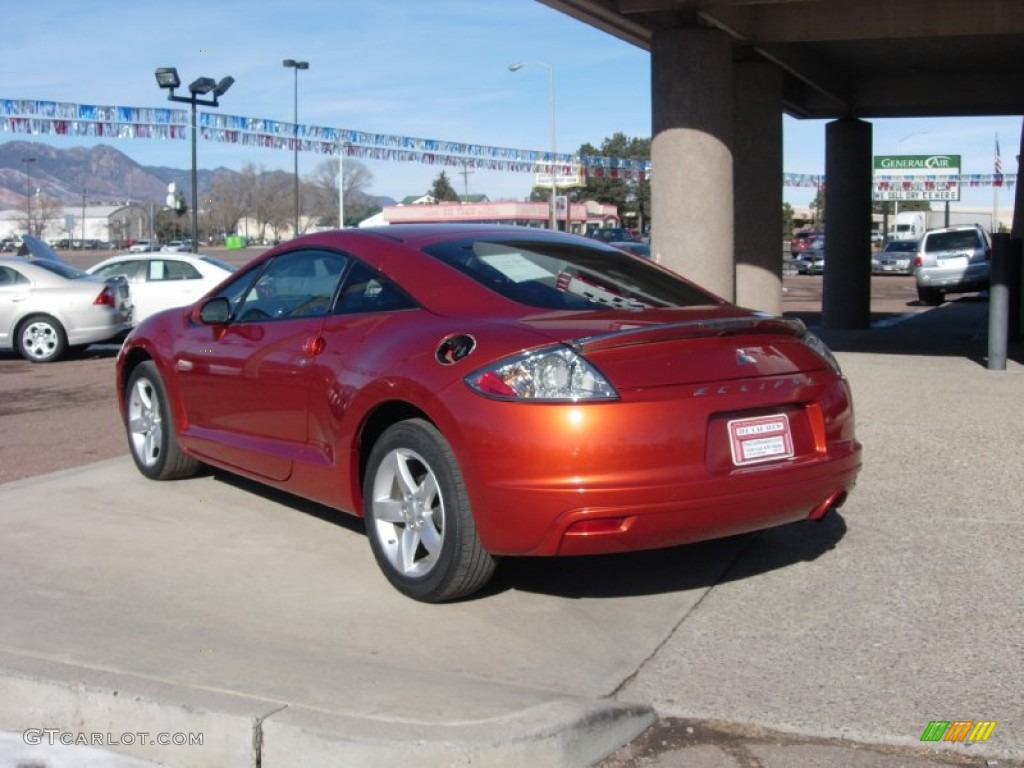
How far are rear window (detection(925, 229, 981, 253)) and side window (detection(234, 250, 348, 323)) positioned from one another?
82.3ft

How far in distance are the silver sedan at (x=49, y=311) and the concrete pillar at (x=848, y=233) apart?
11.3 m

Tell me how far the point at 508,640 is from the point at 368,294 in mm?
1791

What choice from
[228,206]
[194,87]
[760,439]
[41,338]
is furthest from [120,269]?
[228,206]

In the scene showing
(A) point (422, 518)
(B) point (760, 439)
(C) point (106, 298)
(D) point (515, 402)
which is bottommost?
(A) point (422, 518)

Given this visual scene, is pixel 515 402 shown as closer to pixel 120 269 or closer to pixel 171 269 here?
pixel 171 269

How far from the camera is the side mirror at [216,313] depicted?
613cm

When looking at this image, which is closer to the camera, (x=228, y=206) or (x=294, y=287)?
(x=294, y=287)

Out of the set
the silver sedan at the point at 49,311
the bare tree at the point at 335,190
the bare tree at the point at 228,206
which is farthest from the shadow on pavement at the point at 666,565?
the bare tree at the point at 228,206

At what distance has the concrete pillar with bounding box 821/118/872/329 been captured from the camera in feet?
63.0

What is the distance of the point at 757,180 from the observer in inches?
623

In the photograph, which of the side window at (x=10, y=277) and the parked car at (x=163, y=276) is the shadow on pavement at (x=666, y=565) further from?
the parked car at (x=163, y=276)

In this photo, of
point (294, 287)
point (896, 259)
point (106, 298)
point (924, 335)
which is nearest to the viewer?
point (294, 287)

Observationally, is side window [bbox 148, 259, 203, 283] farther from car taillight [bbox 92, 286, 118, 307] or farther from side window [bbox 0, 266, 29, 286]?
side window [bbox 0, 266, 29, 286]

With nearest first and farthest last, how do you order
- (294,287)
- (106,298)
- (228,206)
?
(294,287), (106,298), (228,206)
